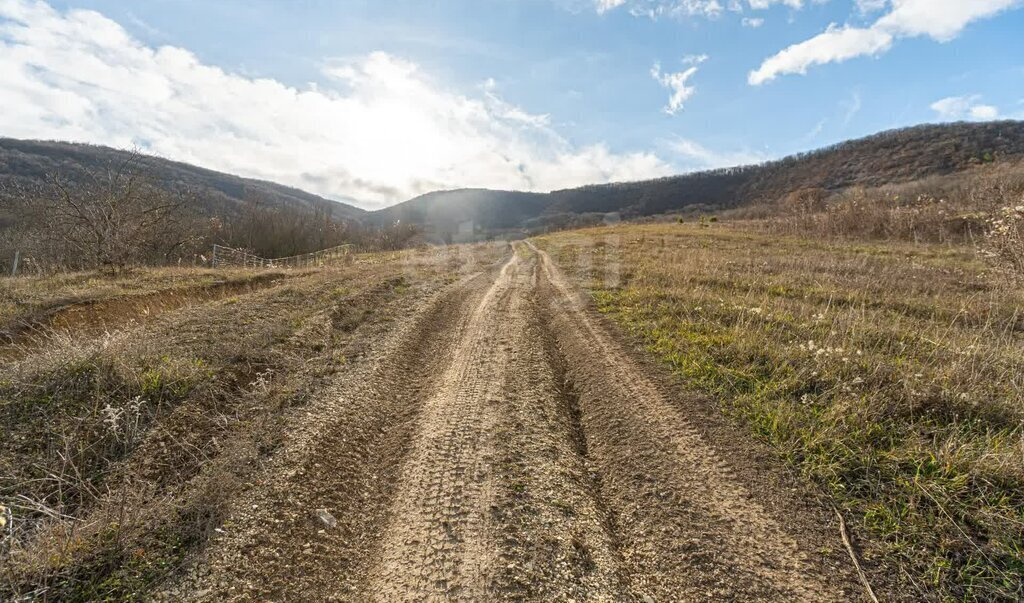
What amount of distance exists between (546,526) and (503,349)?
13.2 ft

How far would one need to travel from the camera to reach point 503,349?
279 inches

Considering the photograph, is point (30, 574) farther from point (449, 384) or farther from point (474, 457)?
point (449, 384)

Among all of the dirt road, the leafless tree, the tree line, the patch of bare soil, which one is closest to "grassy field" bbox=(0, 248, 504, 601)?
the patch of bare soil

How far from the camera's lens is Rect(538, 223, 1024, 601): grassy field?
2.81m

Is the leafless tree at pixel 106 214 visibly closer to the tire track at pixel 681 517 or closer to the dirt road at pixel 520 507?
the dirt road at pixel 520 507

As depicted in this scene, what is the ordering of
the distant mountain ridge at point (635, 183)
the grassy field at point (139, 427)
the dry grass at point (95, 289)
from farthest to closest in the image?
the distant mountain ridge at point (635, 183) < the dry grass at point (95, 289) < the grassy field at point (139, 427)

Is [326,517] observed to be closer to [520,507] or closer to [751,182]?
[520,507]

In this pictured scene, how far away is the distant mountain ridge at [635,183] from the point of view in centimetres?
7919

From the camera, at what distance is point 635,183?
172375 millimetres

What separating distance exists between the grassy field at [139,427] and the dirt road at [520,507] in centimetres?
41

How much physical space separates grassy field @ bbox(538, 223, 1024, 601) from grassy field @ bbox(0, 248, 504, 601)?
5099mm

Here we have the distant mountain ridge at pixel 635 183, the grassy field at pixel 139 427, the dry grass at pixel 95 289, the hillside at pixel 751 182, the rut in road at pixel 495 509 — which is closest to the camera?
the grassy field at pixel 139 427

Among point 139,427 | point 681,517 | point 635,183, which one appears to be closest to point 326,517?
point 139,427

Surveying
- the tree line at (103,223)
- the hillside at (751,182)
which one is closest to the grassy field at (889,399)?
the tree line at (103,223)
